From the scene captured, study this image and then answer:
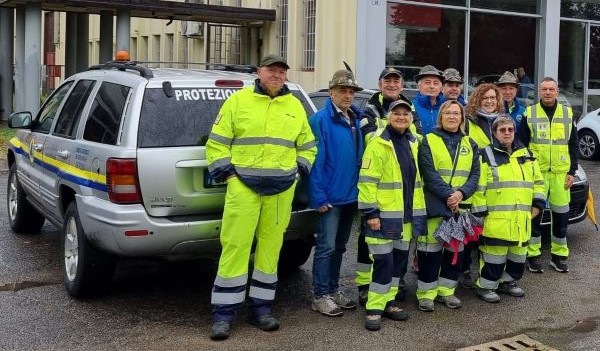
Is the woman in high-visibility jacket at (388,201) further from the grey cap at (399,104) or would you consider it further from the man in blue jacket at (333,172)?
the man in blue jacket at (333,172)

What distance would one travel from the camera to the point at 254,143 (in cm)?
510

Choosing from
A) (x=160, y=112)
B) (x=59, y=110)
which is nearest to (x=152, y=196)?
(x=160, y=112)

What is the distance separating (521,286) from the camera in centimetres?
650

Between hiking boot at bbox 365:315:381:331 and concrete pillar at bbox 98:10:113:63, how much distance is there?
1735cm

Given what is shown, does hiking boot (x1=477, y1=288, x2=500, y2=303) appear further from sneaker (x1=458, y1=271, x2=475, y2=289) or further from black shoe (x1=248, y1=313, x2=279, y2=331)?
Answer: black shoe (x1=248, y1=313, x2=279, y2=331)

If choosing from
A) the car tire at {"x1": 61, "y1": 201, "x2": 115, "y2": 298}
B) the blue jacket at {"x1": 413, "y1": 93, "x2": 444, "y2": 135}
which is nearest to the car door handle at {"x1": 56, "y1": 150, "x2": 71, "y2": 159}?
the car tire at {"x1": 61, "y1": 201, "x2": 115, "y2": 298}

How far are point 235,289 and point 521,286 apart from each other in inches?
102

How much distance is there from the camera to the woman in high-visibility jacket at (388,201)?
5363mm

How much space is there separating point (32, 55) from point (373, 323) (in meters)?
15.2

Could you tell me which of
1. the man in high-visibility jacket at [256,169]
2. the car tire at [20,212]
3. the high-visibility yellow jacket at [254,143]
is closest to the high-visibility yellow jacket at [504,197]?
the man in high-visibility jacket at [256,169]

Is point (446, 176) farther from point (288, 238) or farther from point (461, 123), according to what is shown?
point (288, 238)

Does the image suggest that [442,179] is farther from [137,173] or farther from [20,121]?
[20,121]

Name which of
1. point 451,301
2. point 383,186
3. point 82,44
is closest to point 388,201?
point 383,186

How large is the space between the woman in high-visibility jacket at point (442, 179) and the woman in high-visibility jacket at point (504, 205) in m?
0.22
